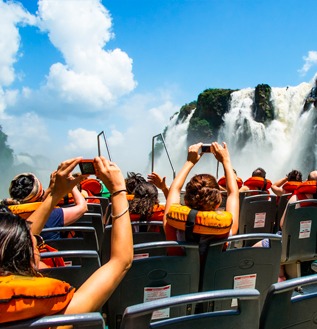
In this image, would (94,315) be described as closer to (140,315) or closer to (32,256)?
(140,315)

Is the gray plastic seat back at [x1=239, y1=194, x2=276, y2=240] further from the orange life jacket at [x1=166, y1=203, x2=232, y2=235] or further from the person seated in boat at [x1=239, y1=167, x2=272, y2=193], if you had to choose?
the orange life jacket at [x1=166, y1=203, x2=232, y2=235]

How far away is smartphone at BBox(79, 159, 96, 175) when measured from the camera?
1781 mm

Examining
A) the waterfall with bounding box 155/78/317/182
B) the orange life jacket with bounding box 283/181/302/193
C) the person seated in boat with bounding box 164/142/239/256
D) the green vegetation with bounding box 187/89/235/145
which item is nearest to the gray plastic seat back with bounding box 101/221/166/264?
the person seated in boat with bounding box 164/142/239/256

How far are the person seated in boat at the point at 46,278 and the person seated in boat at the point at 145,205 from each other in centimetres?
175

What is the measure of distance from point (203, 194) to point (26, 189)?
5.08 feet

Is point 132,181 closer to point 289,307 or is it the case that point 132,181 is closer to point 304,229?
point 304,229

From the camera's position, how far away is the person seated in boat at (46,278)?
3.73ft

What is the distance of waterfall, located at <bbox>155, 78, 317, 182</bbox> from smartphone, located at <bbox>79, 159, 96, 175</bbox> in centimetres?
2809

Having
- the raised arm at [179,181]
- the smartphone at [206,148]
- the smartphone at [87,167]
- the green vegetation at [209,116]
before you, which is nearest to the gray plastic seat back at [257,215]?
the smartphone at [206,148]

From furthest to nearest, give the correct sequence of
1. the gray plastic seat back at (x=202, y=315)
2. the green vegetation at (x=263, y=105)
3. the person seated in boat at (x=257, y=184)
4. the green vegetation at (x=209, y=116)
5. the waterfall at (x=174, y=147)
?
the green vegetation at (x=209, y=116) → the waterfall at (x=174, y=147) → the green vegetation at (x=263, y=105) → the person seated in boat at (x=257, y=184) → the gray plastic seat back at (x=202, y=315)

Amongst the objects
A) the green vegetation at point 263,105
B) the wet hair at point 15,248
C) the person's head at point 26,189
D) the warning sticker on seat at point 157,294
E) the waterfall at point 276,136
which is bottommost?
the warning sticker on seat at point 157,294

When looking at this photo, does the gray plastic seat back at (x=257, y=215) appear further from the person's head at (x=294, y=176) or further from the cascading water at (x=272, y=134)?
the cascading water at (x=272, y=134)

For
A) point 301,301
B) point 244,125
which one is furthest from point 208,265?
point 244,125

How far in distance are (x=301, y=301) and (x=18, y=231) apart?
3.88 ft
